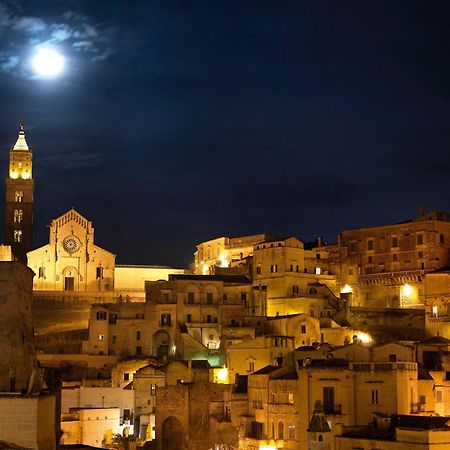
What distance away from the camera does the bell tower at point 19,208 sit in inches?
2734

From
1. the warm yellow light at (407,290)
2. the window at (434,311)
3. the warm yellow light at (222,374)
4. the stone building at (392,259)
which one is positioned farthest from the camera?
the stone building at (392,259)

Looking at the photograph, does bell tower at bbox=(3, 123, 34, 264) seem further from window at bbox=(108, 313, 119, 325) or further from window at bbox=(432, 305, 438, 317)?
window at bbox=(432, 305, 438, 317)

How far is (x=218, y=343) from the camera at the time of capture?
58594mm

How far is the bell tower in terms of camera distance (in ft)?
228

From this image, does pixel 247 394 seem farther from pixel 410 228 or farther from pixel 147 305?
pixel 410 228

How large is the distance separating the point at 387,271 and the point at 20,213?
28261 mm

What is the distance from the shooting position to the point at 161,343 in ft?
197

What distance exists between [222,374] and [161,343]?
26.6ft

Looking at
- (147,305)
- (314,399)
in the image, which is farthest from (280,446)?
(147,305)

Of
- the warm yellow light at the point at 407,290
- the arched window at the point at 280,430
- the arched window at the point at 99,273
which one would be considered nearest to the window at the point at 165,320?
the arched window at the point at 99,273

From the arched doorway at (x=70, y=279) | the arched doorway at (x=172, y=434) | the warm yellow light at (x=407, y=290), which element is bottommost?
the arched doorway at (x=172, y=434)

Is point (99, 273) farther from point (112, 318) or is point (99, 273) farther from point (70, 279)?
point (112, 318)

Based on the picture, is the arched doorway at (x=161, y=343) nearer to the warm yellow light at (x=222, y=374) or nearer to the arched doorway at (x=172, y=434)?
the warm yellow light at (x=222, y=374)

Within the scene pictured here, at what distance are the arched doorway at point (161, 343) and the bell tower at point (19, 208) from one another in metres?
14.1
